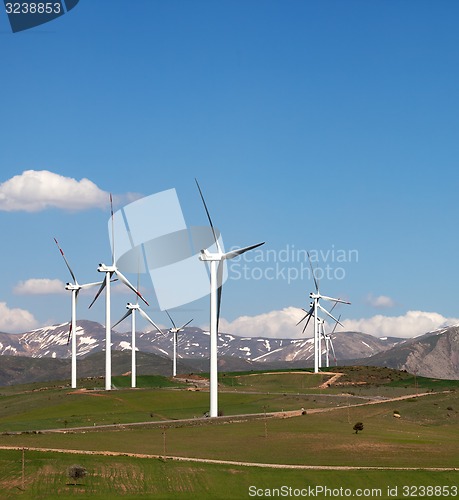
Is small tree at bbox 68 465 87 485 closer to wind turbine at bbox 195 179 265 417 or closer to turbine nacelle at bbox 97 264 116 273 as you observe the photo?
wind turbine at bbox 195 179 265 417

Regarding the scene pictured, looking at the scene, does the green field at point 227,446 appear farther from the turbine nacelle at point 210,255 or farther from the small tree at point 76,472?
the turbine nacelle at point 210,255

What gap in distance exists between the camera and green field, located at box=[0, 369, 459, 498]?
83750mm

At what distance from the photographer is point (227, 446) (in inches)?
4353

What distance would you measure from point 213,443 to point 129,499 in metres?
36.6

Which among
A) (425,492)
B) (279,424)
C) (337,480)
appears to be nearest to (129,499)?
(337,480)

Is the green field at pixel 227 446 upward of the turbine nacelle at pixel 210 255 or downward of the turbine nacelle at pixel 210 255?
downward

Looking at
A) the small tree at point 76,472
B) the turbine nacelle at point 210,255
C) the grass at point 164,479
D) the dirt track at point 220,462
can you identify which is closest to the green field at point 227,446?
the grass at point 164,479

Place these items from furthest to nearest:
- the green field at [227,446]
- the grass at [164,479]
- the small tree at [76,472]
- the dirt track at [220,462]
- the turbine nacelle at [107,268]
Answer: the turbine nacelle at [107,268]
the dirt track at [220,462]
the small tree at [76,472]
the green field at [227,446]
the grass at [164,479]

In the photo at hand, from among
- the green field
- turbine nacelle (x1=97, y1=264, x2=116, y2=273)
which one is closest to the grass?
the green field

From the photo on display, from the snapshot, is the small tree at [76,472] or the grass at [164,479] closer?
the grass at [164,479]

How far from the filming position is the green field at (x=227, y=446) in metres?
83.8

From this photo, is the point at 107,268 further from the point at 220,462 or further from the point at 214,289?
the point at 220,462

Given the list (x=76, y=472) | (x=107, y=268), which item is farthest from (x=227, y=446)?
(x=107, y=268)

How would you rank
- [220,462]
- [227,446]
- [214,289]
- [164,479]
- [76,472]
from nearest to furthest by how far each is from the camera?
[76,472]
[164,479]
[220,462]
[227,446]
[214,289]
